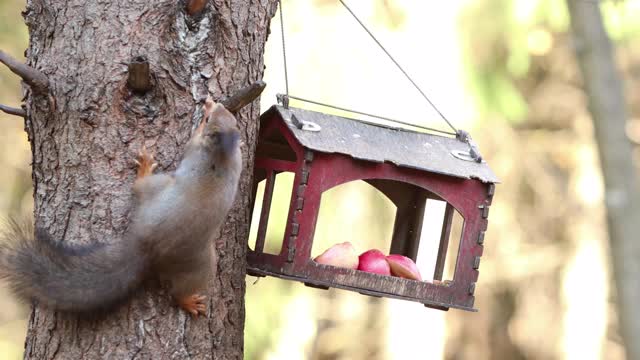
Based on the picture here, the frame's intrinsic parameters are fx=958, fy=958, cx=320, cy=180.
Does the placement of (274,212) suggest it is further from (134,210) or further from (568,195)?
(568,195)

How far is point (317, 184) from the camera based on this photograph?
9.21 feet

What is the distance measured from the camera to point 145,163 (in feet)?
8.52

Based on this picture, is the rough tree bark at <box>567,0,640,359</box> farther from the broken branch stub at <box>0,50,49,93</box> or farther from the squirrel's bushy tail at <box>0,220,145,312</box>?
the broken branch stub at <box>0,50,49,93</box>

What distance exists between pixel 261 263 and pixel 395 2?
13.5 feet

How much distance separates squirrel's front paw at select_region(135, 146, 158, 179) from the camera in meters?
2.59

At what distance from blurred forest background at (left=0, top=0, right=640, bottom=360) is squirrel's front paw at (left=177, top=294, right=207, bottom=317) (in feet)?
8.86

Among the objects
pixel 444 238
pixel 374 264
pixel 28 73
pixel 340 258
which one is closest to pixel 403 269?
pixel 374 264

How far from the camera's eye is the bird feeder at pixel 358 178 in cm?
279

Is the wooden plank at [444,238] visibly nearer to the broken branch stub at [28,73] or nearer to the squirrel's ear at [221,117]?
the squirrel's ear at [221,117]

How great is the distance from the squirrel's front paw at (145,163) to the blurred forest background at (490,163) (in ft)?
9.26

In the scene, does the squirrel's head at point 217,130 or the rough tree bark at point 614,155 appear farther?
the squirrel's head at point 217,130

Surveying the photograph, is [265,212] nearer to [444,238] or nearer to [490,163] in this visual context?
[444,238]

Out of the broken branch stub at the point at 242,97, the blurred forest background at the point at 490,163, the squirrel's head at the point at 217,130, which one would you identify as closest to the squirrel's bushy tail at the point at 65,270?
the squirrel's head at the point at 217,130

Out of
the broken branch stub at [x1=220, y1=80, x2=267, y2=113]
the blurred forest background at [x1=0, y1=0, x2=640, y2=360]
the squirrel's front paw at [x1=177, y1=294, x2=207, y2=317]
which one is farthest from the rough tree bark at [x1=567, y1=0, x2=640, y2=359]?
the blurred forest background at [x1=0, y1=0, x2=640, y2=360]
